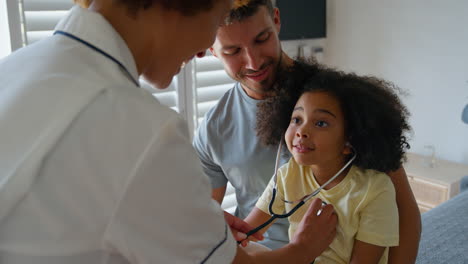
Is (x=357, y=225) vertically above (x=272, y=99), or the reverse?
(x=272, y=99)

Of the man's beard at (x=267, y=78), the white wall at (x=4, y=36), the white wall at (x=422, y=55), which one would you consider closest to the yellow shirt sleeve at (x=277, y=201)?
the man's beard at (x=267, y=78)

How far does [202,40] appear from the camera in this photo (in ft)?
2.69

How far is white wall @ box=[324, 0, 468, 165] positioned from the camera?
3.27 meters

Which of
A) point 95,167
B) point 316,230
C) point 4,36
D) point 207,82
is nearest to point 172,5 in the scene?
point 95,167

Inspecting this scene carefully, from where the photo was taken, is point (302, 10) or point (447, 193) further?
point (302, 10)

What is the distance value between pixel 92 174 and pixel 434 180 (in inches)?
112

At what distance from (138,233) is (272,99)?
996 mm

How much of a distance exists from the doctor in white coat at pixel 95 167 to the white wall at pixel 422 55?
3.11 metres

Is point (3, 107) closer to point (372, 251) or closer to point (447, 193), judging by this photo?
point (372, 251)

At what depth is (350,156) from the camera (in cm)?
135

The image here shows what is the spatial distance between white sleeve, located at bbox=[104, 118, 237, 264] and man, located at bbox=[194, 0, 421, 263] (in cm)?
91

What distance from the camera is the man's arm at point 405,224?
4.25 feet

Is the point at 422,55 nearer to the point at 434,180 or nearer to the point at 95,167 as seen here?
the point at 434,180

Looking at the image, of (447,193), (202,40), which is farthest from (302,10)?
(202,40)
